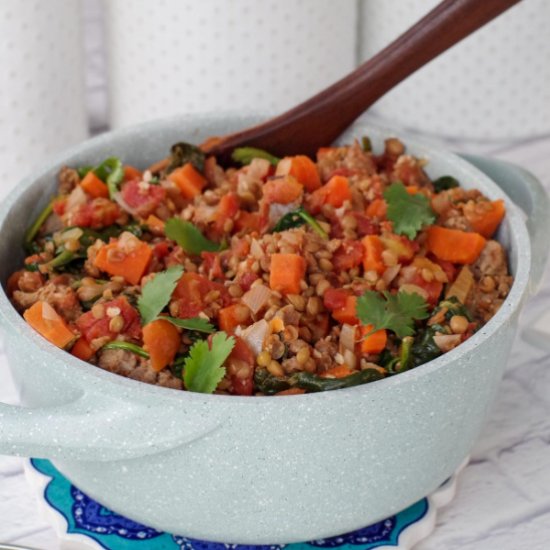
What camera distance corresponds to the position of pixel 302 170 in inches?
63.1

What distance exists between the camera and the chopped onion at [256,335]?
4.31 ft

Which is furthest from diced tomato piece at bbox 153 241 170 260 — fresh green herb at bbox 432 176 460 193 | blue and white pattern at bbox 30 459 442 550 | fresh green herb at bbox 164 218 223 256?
fresh green herb at bbox 432 176 460 193

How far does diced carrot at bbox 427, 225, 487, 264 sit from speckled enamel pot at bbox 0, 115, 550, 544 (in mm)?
114

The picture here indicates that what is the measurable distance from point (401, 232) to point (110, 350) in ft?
1.40

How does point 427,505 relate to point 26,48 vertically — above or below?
below

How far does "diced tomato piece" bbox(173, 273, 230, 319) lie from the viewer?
1.36 m

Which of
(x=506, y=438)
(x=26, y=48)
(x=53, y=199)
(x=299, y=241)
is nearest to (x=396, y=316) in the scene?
(x=299, y=241)

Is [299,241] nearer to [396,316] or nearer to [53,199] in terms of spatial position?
[396,316]

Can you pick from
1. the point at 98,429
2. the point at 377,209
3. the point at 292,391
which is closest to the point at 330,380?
the point at 292,391

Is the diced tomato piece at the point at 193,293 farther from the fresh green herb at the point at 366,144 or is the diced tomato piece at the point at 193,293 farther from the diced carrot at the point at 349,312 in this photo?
the fresh green herb at the point at 366,144

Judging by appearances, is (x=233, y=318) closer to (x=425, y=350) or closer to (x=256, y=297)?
(x=256, y=297)

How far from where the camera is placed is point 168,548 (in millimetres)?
1375

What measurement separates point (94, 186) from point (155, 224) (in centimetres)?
12

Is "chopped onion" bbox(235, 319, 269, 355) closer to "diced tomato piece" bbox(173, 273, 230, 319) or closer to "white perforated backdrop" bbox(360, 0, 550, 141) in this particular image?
"diced tomato piece" bbox(173, 273, 230, 319)
